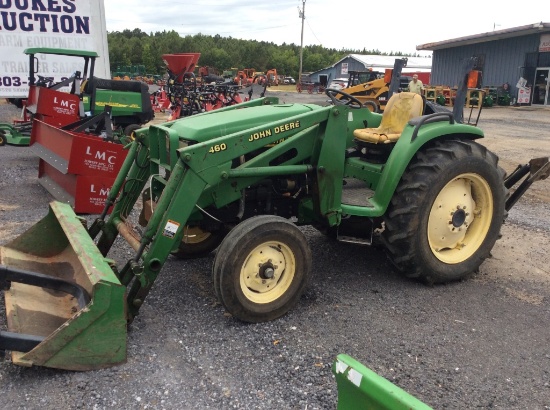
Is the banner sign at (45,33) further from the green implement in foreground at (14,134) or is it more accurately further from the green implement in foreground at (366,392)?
the green implement in foreground at (366,392)

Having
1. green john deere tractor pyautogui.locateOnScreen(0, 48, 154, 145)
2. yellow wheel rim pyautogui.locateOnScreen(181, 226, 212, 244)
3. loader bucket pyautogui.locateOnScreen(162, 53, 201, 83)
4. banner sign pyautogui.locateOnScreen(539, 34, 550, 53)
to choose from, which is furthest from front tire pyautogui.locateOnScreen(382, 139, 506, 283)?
banner sign pyautogui.locateOnScreen(539, 34, 550, 53)

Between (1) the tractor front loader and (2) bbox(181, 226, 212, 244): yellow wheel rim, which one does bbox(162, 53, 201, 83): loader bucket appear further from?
(2) bbox(181, 226, 212, 244): yellow wheel rim

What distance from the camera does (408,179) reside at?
412cm

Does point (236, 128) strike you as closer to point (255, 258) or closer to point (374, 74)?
point (255, 258)

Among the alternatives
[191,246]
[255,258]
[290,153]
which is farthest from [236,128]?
[191,246]

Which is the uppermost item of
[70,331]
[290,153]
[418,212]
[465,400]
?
[290,153]

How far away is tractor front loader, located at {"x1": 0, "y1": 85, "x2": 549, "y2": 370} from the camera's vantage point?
3246mm

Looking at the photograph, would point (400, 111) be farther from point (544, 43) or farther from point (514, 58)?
point (514, 58)

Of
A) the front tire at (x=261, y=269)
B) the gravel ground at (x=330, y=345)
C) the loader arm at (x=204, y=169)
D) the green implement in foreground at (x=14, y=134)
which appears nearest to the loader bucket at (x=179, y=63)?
the green implement in foreground at (x=14, y=134)

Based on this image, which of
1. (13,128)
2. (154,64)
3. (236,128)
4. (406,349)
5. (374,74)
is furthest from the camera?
(154,64)

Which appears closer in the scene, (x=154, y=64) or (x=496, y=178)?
(x=496, y=178)

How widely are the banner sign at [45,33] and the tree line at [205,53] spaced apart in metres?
41.2

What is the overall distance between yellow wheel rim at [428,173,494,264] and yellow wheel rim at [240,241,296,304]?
1324 mm

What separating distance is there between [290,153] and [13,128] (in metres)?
8.36
